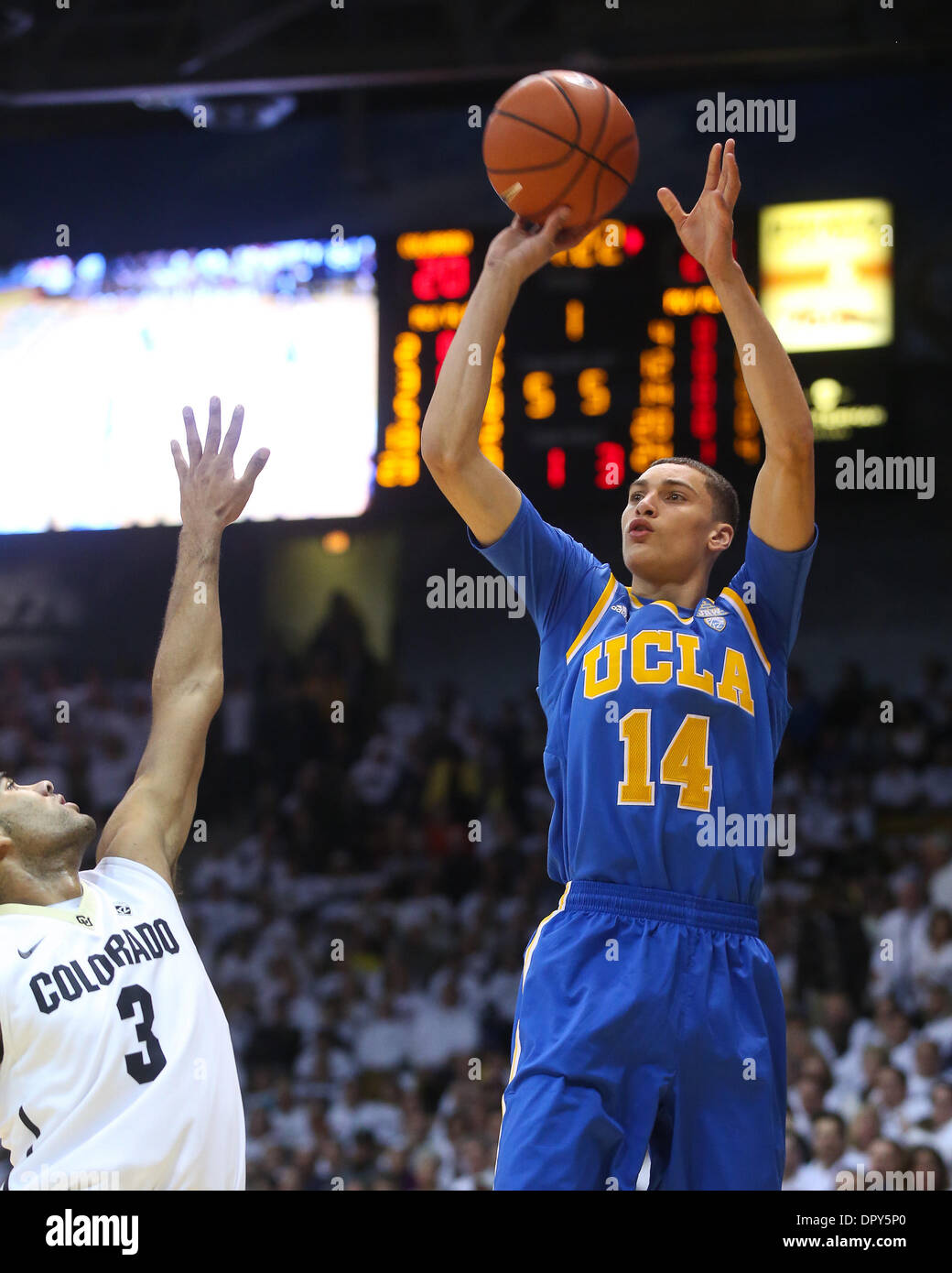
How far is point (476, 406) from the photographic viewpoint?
11.8 feet

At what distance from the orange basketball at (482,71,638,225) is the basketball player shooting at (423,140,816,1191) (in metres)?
0.10

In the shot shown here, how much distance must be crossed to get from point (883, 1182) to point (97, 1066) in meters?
4.70

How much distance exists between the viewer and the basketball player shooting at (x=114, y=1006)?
3439 mm

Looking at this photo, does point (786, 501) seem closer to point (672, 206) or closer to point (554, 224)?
point (672, 206)

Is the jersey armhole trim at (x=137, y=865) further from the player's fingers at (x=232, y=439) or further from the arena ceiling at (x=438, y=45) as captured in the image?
the arena ceiling at (x=438, y=45)

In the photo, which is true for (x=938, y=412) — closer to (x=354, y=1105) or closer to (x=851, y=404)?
(x=851, y=404)

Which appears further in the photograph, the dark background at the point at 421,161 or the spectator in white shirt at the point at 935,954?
the dark background at the point at 421,161

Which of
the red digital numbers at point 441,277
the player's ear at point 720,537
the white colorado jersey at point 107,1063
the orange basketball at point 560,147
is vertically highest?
the red digital numbers at point 441,277

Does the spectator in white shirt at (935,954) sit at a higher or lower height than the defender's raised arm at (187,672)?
lower

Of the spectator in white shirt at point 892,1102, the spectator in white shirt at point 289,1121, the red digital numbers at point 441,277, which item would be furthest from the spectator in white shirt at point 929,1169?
the red digital numbers at point 441,277

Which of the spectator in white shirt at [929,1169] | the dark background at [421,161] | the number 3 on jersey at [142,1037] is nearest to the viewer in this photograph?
the number 3 on jersey at [142,1037]

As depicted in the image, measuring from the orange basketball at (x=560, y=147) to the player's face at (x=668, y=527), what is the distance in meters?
0.71

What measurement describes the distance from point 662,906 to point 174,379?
7.95 m

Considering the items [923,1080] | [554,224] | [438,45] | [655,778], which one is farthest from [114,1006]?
[438,45]
